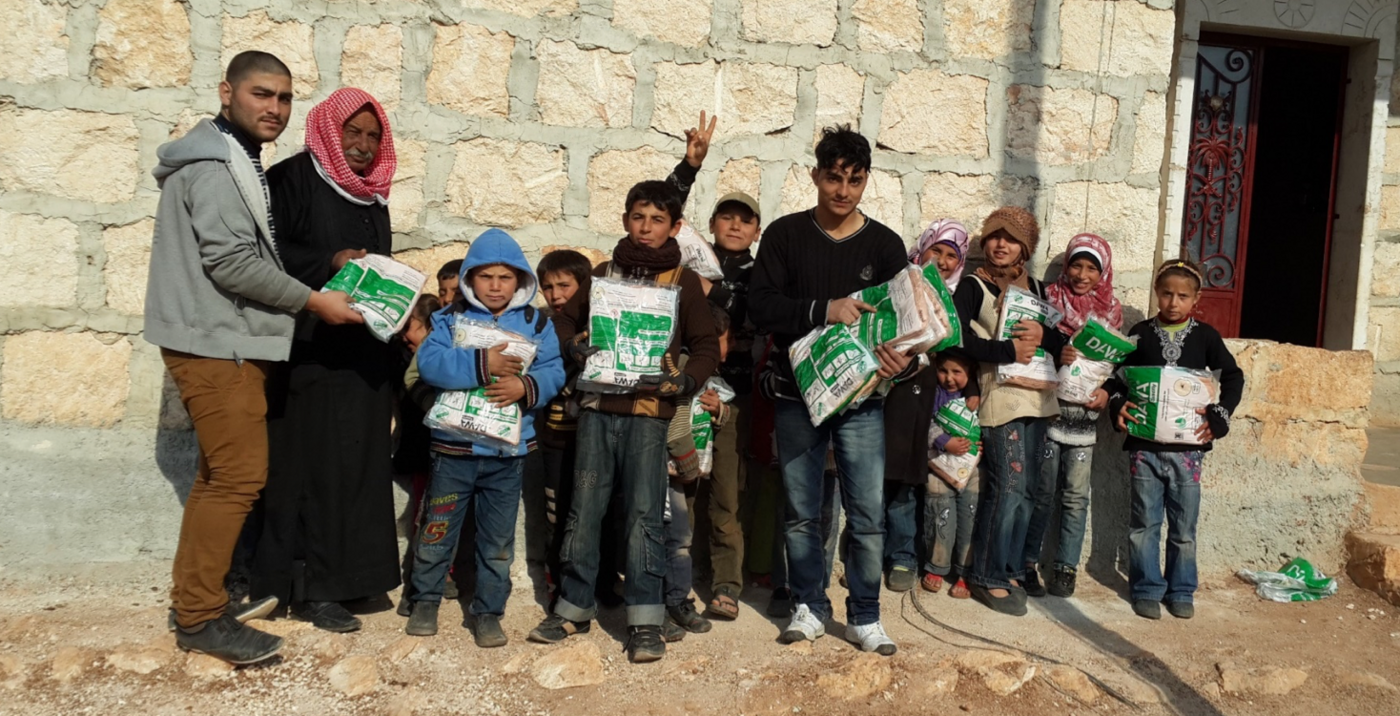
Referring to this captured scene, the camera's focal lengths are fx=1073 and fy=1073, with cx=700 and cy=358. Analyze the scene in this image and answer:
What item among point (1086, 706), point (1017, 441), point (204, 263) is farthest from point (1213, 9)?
point (204, 263)

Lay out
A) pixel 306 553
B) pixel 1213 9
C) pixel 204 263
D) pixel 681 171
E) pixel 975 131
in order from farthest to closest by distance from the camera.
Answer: pixel 1213 9 → pixel 975 131 → pixel 681 171 → pixel 306 553 → pixel 204 263

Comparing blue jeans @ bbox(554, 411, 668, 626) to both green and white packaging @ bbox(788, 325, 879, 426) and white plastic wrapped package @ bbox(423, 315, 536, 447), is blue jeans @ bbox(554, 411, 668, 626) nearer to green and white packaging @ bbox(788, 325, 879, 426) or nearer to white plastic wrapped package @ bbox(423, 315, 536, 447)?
white plastic wrapped package @ bbox(423, 315, 536, 447)

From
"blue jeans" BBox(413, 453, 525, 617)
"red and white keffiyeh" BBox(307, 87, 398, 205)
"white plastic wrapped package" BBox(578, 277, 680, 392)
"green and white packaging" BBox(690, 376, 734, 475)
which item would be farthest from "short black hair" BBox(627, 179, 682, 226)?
"blue jeans" BBox(413, 453, 525, 617)

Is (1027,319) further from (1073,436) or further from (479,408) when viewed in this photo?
(479,408)

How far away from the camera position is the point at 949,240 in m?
4.64

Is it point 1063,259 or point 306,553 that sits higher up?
point 1063,259

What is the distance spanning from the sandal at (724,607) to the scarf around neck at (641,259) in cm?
133

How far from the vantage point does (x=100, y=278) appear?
411 centimetres

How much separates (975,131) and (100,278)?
3747 millimetres

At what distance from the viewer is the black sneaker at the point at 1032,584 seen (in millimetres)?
4785

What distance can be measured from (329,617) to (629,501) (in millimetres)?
1150

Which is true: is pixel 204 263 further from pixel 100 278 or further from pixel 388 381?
pixel 100 278

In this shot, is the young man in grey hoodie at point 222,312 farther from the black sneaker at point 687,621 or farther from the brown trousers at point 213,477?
the black sneaker at point 687,621

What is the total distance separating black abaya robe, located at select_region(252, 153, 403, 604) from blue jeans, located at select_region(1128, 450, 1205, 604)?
318 cm
